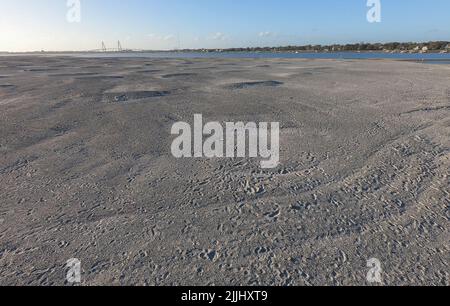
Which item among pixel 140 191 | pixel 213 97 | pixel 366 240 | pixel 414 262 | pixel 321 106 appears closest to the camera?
pixel 414 262

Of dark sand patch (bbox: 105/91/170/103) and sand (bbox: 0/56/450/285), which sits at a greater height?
dark sand patch (bbox: 105/91/170/103)

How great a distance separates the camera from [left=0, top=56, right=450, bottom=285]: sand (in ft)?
8.50

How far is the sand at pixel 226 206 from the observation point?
2590mm

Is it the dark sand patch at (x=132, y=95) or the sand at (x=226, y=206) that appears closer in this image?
the sand at (x=226, y=206)

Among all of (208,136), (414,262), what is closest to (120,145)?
(208,136)

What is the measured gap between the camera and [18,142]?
229 inches

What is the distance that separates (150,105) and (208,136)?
3.58m

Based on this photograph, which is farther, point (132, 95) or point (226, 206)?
point (132, 95)

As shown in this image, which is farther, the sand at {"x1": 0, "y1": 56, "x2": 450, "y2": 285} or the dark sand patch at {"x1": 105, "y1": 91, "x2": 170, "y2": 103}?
the dark sand patch at {"x1": 105, "y1": 91, "x2": 170, "y2": 103}

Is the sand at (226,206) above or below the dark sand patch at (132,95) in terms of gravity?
below

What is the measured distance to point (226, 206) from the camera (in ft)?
11.6

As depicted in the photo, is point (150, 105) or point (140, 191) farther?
point (150, 105)

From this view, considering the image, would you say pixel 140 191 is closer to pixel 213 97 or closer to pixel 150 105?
pixel 150 105

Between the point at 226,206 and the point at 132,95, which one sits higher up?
the point at 132,95
